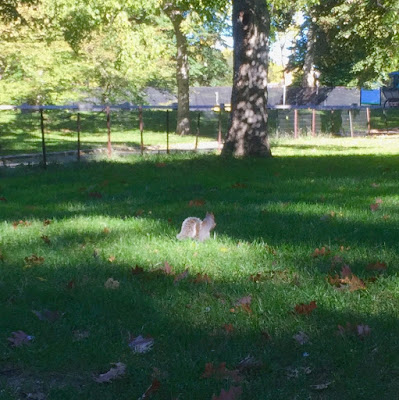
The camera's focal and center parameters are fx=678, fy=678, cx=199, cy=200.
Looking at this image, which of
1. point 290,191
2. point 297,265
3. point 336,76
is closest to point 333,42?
point 336,76

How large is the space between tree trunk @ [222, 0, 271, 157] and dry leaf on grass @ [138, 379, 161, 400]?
457 inches

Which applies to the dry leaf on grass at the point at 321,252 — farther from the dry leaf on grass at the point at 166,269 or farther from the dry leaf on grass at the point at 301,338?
the dry leaf on grass at the point at 301,338

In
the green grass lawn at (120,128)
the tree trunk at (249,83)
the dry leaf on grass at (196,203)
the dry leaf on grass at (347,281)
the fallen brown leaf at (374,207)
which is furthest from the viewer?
the green grass lawn at (120,128)

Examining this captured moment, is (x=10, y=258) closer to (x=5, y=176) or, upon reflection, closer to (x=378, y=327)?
(x=378, y=327)

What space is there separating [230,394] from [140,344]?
816 millimetres

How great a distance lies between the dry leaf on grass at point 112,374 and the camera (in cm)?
300

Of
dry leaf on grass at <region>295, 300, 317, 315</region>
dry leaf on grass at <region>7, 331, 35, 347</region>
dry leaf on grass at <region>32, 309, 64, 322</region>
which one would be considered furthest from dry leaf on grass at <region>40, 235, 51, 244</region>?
dry leaf on grass at <region>295, 300, 317, 315</region>

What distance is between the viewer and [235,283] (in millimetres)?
4363

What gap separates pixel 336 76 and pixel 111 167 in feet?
163

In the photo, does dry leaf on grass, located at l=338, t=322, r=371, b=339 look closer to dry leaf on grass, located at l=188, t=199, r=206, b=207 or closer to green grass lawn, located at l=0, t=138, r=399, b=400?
green grass lawn, located at l=0, t=138, r=399, b=400

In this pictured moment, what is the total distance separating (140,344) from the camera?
338 centimetres

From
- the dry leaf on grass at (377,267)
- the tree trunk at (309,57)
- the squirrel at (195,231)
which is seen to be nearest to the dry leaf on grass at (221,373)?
the dry leaf on grass at (377,267)

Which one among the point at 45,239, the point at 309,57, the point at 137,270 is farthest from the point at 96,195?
the point at 309,57

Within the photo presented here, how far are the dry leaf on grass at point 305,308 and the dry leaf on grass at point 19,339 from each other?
1436 mm
